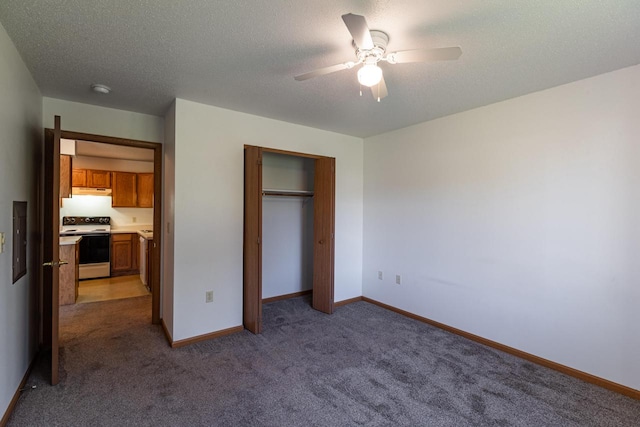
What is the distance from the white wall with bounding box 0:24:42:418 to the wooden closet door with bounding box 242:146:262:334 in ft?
5.91

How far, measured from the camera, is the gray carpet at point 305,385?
6.63 ft

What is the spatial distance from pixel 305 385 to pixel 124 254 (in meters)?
5.24

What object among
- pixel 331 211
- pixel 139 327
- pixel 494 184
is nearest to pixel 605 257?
pixel 494 184

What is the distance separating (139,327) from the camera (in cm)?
346

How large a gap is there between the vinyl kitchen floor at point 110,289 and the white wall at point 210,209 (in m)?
2.28

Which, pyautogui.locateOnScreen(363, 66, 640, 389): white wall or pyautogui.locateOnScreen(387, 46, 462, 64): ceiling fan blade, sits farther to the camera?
pyautogui.locateOnScreen(363, 66, 640, 389): white wall

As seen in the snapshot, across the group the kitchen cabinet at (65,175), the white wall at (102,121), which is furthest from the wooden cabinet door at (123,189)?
the white wall at (102,121)

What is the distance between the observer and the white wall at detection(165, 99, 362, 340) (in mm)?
3025

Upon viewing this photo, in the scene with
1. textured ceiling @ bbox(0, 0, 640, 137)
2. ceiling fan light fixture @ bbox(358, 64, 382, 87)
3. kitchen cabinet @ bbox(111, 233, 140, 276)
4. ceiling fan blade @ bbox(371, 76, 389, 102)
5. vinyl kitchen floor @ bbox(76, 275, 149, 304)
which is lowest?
vinyl kitchen floor @ bbox(76, 275, 149, 304)

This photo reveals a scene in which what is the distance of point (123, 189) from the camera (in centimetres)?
619

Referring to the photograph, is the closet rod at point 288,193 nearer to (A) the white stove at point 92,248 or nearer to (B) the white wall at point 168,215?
(B) the white wall at point 168,215

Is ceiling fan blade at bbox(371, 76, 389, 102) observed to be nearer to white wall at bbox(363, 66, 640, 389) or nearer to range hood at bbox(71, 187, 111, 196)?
white wall at bbox(363, 66, 640, 389)

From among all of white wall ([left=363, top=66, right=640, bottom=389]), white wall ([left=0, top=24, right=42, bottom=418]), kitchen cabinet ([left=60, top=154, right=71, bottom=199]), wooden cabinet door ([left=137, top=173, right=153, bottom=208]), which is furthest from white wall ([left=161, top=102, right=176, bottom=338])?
wooden cabinet door ([left=137, top=173, right=153, bottom=208])

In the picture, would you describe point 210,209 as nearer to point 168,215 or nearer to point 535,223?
point 168,215
